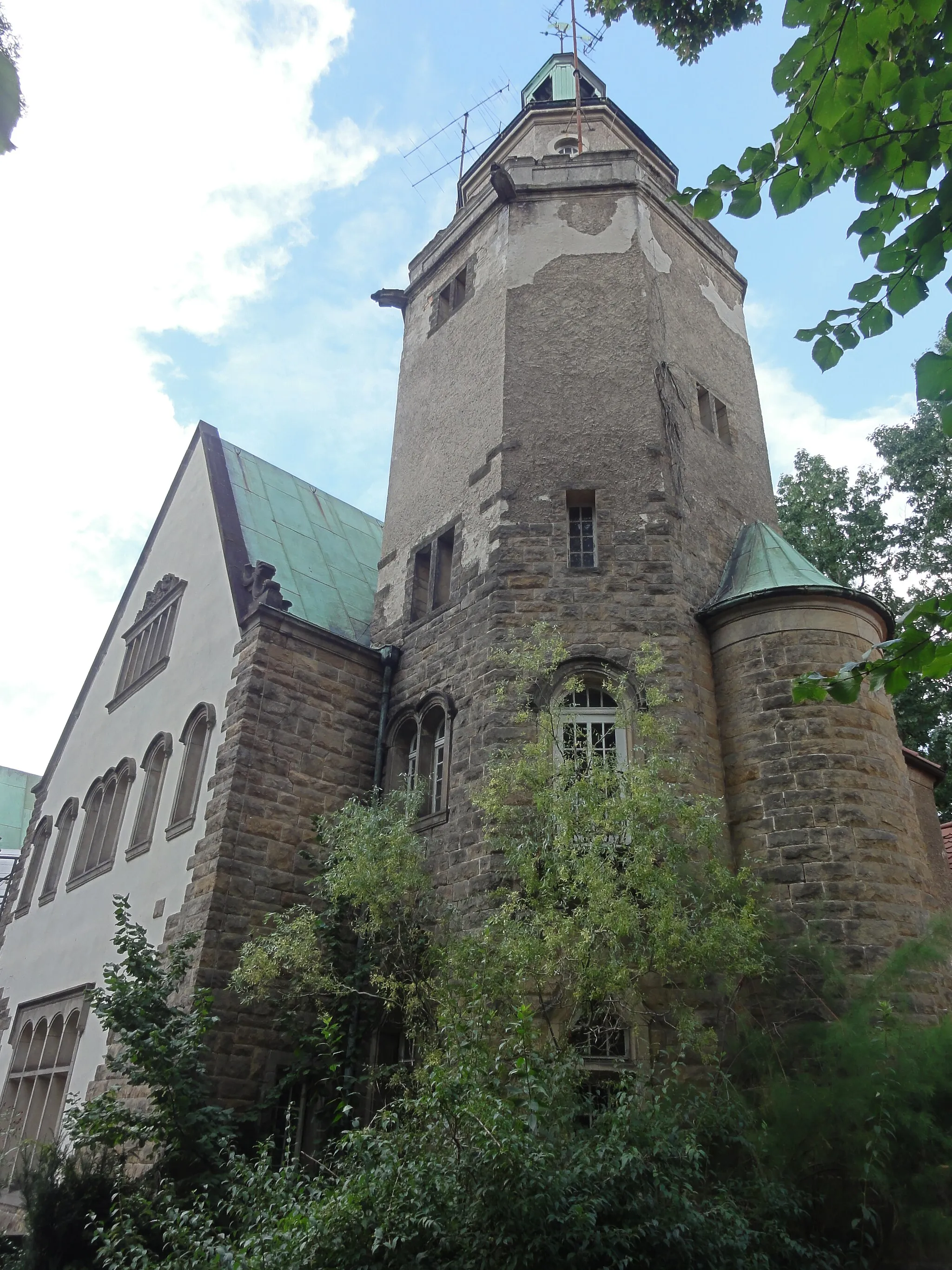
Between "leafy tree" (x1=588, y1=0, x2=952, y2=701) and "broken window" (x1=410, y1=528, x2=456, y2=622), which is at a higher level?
"broken window" (x1=410, y1=528, x2=456, y2=622)

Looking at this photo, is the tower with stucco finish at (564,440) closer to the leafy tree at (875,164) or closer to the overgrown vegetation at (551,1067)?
the overgrown vegetation at (551,1067)

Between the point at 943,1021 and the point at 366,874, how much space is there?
5201 millimetres

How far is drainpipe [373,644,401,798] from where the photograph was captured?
13.1 m

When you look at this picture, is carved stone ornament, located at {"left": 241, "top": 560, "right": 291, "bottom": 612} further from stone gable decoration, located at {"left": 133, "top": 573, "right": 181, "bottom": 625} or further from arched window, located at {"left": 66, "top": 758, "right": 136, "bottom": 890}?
arched window, located at {"left": 66, "top": 758, "right": 136, "bottom": 890}

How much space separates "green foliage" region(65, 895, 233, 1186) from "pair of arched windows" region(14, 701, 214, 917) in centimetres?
256

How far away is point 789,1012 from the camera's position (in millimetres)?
8883

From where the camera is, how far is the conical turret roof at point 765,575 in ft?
37.1

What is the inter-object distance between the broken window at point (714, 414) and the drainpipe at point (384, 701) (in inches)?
209

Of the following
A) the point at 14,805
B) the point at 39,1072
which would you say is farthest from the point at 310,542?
the point at 14,805

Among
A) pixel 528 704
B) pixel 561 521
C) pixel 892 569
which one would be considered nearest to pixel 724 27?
pixel 561 521

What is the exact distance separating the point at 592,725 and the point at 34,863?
12140 mm

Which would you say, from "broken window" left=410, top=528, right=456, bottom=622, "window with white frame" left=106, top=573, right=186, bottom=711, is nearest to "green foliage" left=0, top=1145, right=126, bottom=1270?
"broken window" left=410, top=528, right=456, bottom=622

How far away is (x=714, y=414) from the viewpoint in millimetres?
14484

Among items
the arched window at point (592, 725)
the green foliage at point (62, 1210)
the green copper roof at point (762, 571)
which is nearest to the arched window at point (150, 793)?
the green foliage at point (62, 1210)
